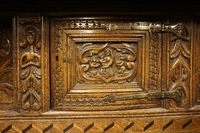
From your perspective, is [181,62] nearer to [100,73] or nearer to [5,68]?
[100,73]

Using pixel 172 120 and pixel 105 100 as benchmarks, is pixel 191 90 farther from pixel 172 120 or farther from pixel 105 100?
pixel 105 100

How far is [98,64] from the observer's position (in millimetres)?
930

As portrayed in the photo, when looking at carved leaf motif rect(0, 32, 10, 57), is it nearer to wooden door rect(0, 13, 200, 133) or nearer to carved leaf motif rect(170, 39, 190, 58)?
wooden door rect(0, 13, 200, 133)

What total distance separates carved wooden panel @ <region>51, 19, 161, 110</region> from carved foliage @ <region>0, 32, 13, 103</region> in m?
0.20

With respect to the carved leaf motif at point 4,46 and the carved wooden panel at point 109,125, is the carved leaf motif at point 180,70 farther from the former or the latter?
the carved leaf motif at point 4,46

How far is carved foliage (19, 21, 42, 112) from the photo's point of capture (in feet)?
2.94

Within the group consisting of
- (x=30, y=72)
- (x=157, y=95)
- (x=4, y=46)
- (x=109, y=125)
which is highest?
(x=4, y=46)

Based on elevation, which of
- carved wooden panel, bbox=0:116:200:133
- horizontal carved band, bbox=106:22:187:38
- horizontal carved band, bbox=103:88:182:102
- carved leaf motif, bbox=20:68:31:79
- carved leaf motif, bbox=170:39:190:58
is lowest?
carved wooden panel, bbox=0:116:200:133

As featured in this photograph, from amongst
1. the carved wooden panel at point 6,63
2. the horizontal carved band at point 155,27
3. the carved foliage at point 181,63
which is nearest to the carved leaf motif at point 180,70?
the carved foliage at point 181,63

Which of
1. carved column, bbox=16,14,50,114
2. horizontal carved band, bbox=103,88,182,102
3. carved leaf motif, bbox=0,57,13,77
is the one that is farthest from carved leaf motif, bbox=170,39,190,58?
carved leaf motif, bbox=0,57,13,77

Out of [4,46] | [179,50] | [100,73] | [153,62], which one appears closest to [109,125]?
[100,73]

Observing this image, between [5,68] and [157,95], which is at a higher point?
[5,68]

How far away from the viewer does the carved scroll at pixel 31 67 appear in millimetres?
894

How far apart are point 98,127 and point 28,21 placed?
1.76 feet
